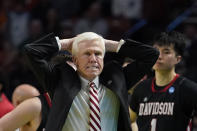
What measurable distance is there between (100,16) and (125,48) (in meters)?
6.33

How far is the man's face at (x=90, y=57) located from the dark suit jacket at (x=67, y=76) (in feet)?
0.43

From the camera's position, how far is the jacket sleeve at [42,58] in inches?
182

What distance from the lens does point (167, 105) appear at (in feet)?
19.8

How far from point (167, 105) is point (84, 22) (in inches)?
210

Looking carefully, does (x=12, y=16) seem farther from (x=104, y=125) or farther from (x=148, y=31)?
(x=104, y=125)

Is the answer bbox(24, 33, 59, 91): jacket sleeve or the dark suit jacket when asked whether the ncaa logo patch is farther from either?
bbox(24, 33, 59, 91): jacket sleeve

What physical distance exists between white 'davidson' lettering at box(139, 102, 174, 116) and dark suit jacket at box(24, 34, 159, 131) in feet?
3.83

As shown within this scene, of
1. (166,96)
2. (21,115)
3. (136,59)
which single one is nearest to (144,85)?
(166,96)

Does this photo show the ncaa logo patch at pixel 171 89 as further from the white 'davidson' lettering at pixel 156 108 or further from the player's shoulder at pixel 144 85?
the player's shoulder at pixel 144 85

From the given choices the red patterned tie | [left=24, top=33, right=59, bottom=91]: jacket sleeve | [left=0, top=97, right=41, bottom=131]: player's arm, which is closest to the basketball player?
[left=0, top=97, right=41, bottom=131]: player's arm

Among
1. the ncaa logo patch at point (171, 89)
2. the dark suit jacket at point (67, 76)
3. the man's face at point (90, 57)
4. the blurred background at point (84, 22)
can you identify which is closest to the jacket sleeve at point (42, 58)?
the dark suit jacket at point (67, 76)

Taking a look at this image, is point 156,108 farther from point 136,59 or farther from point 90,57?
point 90,57

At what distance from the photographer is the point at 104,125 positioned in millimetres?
4590

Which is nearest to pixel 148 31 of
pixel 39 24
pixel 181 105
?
pixel 39 24
